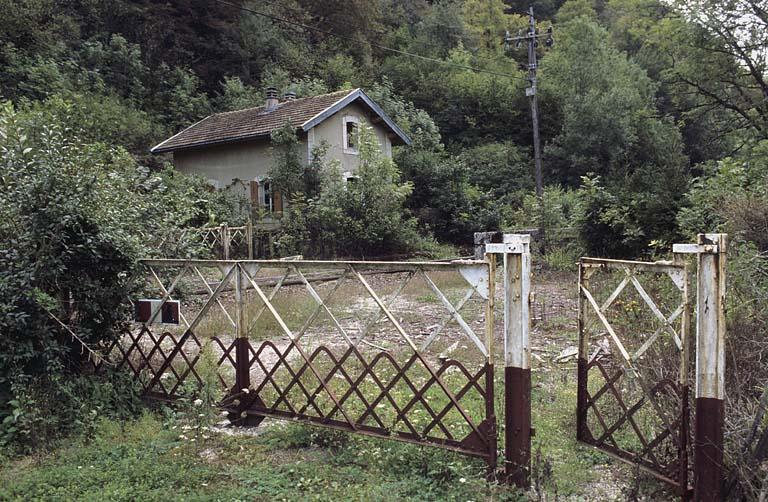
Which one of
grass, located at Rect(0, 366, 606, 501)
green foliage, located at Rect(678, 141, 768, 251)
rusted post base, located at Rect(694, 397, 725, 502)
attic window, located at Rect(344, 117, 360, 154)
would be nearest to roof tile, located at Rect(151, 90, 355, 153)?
attic window, located at Rect(344, 117, 360, 154)

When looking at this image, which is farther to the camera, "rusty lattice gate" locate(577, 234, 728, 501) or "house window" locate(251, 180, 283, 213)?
"house window" locate(251, 180, 283, 213)

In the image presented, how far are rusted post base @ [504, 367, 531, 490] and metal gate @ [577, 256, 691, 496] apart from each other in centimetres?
68

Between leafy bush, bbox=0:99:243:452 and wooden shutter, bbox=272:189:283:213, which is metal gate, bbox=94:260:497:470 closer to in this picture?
leafy bush, bbox=0:99:243:452

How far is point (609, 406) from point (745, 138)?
722 inches

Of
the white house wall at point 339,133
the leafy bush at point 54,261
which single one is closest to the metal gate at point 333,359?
the leafy bush at point 54,261

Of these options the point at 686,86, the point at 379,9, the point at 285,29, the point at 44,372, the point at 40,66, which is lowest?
the point at 44,372

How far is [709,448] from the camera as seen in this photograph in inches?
125

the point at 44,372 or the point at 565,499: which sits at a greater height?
the point at 44,372

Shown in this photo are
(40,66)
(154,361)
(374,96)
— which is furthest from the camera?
(374,96)

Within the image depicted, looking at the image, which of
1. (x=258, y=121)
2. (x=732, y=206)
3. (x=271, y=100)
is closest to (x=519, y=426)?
(x=732, y=206)

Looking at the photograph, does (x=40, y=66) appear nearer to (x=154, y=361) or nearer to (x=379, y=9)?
(x=154, y=361)

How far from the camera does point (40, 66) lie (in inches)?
883

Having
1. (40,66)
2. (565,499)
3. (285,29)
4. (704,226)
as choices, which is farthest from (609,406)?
(285,29)

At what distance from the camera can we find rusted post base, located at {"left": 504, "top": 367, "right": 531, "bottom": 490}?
139 inches
